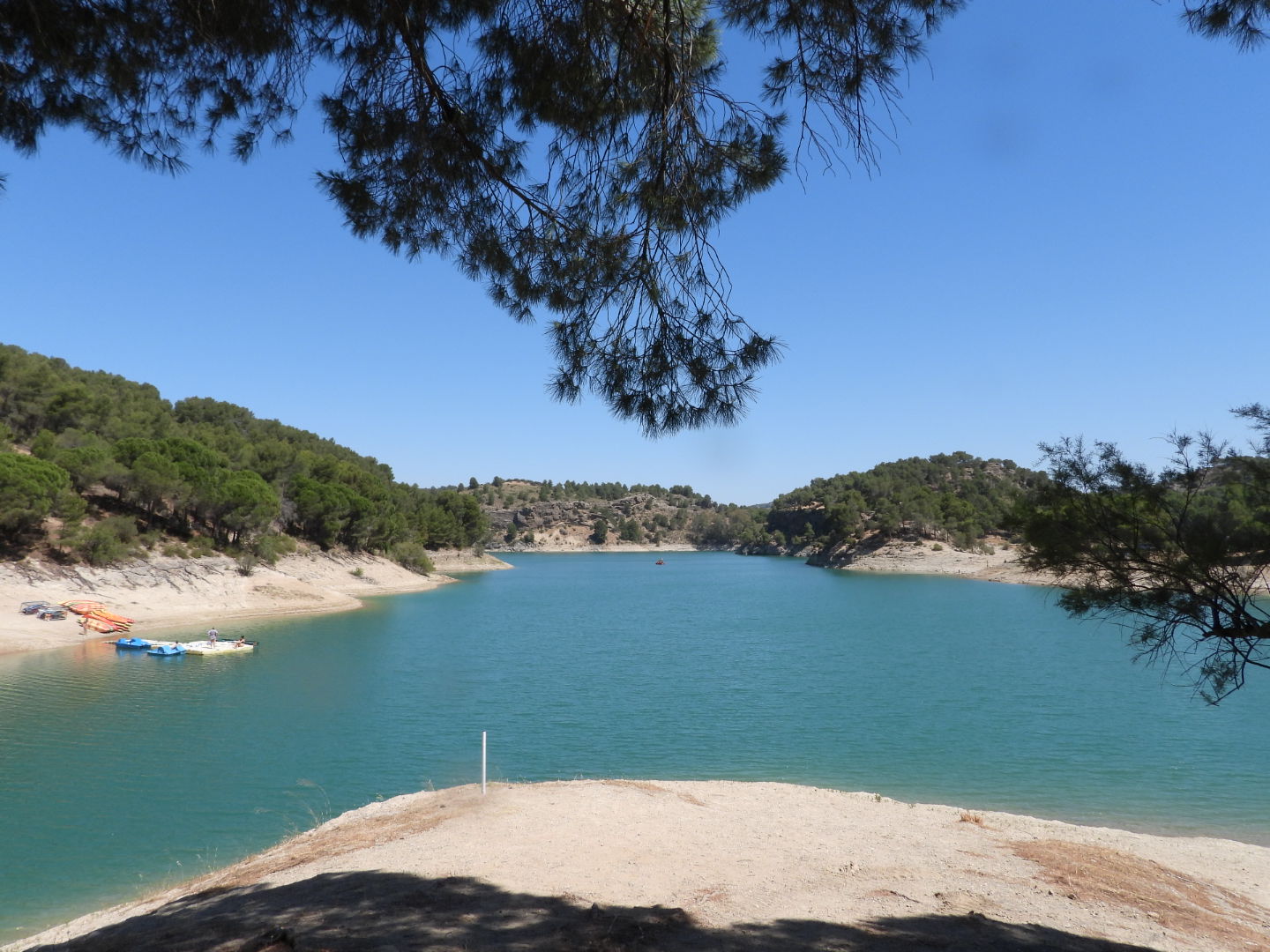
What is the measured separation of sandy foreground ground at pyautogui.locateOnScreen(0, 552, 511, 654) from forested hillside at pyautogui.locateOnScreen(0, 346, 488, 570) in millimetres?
Answer: 926

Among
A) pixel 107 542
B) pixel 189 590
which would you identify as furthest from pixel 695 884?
pixel 189 590

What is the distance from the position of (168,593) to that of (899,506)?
69971mm

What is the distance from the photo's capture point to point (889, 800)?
34.3 ft

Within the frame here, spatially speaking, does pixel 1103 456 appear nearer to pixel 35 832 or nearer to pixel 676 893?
pixel 676 893

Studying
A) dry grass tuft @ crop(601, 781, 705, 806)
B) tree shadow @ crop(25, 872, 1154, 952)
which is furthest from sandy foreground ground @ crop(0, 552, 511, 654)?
tree shadow @ crop(25, 872, 1154, 952)

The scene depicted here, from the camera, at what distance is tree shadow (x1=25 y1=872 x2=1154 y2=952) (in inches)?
185

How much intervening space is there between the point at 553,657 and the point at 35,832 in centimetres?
1698

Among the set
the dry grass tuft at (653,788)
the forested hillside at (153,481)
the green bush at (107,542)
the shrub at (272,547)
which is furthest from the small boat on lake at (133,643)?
the dry grass tuft at (653,788)

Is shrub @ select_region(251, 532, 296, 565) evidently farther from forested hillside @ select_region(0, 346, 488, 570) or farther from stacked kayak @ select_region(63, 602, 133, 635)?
stacked kayak @ select_region(63, 602, 133, 635)

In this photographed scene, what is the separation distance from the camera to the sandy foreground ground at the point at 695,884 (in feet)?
16.4

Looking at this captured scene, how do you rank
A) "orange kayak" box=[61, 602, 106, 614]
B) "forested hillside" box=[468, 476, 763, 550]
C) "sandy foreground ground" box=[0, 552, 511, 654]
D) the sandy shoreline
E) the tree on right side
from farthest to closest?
1. "forested hillside" box=[468, 476, 763, 550]
2. "orange kayak" box=[61, 602, 106, 614]
3. the sandy shoreline
4. "sandy foreground ground" box=[0, 552, 511, 654]
5. the tree on right side

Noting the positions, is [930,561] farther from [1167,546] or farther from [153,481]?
[1167,546]

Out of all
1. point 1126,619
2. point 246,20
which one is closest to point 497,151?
point 246,20

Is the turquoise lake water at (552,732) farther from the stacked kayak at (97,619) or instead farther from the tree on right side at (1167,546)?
the stacked kayak at (97,619)
